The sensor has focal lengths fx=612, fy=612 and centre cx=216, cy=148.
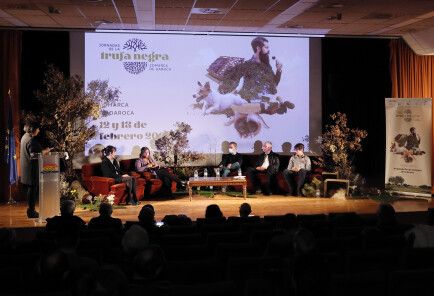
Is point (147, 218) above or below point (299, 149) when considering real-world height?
below

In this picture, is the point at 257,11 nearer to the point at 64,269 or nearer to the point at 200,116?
the point at 200,116

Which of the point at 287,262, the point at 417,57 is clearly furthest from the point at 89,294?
the point at 417,57

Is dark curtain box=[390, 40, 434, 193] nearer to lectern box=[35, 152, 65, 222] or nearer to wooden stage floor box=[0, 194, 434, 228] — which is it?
wooden stage floor box=[0, 194, 434, 228]

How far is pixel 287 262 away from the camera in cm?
340

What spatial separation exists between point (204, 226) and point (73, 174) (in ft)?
20.1

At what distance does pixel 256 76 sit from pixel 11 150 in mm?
5078

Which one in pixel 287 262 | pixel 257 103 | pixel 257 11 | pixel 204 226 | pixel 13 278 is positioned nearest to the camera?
pixel 13 278

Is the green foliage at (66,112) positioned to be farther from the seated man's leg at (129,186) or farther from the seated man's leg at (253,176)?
the seated man's leg at (253,176)

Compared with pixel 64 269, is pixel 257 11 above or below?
above

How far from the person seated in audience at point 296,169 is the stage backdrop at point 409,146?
165 centimetres

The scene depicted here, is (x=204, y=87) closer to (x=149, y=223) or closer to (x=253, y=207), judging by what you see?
(x=253, y=207)

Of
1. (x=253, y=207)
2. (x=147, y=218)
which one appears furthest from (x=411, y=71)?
(x=147, y=218)

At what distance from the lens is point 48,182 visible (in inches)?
318

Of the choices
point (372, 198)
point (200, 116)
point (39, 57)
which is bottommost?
point (372, 198)
